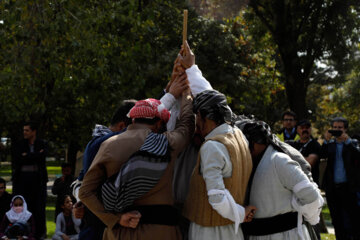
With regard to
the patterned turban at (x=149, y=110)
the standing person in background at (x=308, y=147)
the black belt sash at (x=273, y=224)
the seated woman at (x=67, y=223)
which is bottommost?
the seated woman at (x=67, y=223)

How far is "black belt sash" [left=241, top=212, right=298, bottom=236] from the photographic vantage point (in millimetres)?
4594

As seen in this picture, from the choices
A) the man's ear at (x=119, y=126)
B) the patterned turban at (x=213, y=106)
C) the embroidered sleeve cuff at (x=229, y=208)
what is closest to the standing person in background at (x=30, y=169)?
the man's ear at (x=119, y=126)

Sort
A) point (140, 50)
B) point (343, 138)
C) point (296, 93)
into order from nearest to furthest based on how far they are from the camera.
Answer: point (343, 138) < point (140, 50) < point (296, 93)

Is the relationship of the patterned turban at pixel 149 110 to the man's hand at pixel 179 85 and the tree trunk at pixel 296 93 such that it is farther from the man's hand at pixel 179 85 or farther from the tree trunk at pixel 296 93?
the tree trunk at pixel 296 93

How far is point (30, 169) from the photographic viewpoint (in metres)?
10.5

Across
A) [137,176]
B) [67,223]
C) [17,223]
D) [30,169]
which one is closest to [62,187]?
[30,169]

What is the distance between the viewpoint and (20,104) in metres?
10.7

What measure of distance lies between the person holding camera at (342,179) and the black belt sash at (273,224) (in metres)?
4.96

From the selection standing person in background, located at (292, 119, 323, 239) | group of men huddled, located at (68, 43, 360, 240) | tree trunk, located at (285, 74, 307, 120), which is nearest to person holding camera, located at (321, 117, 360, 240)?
standing person in background, located at (292, 119, 323, 239)

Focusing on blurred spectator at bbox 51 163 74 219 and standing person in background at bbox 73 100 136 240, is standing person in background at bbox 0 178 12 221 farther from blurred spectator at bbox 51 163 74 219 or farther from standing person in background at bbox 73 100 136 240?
standing person in background at bbox 73 100 136 240

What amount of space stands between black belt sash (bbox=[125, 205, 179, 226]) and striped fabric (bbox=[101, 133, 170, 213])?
117mm

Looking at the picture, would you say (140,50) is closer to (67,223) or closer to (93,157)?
(67,223)

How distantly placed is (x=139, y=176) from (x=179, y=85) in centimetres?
117

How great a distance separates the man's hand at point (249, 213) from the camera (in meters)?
4.46
